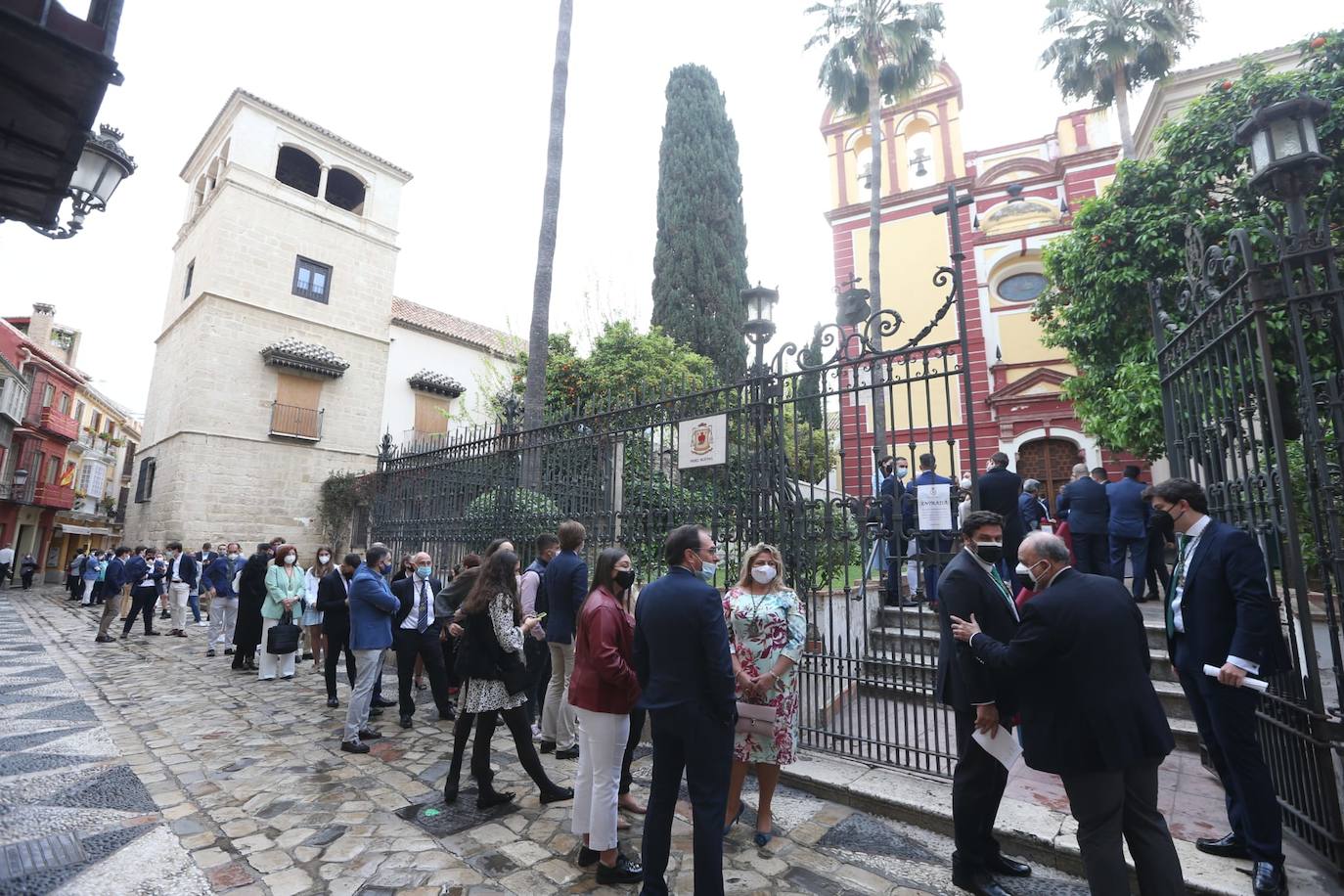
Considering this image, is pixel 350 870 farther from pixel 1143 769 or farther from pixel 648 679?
pixel 1143 769

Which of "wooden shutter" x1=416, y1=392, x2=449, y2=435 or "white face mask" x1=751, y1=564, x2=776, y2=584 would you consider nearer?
"white face mask" x1=751, y1=564, x2=776, y2=584

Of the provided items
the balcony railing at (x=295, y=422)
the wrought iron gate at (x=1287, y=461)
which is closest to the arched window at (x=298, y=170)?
the balcony railing at (x=295, y=422)

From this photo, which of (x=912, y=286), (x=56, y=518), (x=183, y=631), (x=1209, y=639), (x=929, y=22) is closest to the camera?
(x=1209, y=639)

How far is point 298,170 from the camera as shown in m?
22.4

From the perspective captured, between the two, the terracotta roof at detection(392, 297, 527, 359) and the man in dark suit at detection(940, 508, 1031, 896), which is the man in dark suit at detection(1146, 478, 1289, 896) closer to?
the man in dark suit at detection(940, 508, 1031, 896)

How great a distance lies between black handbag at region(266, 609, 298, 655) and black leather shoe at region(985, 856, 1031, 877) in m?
8.04

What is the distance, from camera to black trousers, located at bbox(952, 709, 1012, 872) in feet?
10.8

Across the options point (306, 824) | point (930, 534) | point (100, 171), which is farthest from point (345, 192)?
point (930, 534)

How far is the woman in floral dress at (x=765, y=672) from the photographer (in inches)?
152

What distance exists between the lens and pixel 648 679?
11.0ft

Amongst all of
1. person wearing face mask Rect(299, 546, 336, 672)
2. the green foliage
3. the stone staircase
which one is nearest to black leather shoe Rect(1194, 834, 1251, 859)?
the stone staircase

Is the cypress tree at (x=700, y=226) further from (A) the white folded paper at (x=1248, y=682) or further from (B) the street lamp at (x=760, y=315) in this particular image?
(A) the white folded paper at (x=1248, y=682)

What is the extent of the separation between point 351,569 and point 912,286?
1861cm

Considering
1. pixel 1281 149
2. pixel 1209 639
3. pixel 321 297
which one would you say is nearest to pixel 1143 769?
pixel 1209 639
